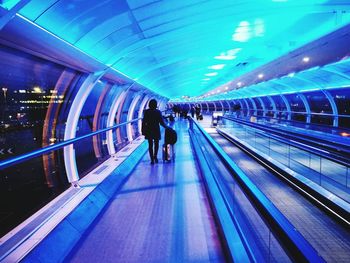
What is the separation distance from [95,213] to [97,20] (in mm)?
2767

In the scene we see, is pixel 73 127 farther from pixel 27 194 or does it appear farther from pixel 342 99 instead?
pixel 342 99

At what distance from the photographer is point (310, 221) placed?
14.4 feet


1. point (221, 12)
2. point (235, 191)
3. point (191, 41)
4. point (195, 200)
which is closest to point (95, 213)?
point (195, 200)

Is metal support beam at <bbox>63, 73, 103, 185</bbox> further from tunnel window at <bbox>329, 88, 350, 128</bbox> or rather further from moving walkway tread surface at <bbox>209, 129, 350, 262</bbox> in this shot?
tunnel window at <bbox>329, 88, 350, 128</bbox>

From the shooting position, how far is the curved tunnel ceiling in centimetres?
369

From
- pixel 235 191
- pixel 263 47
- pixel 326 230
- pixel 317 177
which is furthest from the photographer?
pixel 263 47

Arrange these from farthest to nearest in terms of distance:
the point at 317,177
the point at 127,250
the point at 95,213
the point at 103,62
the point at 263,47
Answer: the point at 263,47
the point at 317,177
the point at 103,62
the point at 95,213
the point at 127,250

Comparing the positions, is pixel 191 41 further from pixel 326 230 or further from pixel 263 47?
pixel 326 230

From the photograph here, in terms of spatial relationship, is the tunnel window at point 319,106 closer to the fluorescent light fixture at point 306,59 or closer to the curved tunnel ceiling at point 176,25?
the fluorescent light fixture at point 306,59

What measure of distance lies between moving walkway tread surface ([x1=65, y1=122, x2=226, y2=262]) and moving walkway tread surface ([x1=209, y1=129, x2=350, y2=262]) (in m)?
1.49

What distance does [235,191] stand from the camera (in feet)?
9.95

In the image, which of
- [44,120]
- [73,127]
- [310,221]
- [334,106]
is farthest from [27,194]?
[334,106]

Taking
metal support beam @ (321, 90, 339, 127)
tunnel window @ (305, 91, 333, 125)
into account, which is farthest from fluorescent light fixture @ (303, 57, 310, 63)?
metal support beam @ (321, 90, 339, 127)

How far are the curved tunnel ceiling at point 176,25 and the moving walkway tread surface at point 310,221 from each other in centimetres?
364
